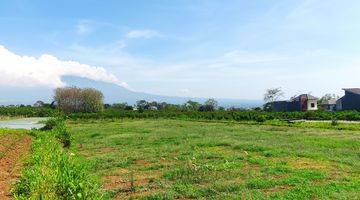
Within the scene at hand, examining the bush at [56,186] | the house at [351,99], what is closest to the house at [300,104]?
the house at [351,99]

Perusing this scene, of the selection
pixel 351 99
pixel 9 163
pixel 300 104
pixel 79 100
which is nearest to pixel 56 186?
pixel 9 163

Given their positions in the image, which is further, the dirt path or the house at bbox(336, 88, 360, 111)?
the house at bbox(336, 88, 360, 111)

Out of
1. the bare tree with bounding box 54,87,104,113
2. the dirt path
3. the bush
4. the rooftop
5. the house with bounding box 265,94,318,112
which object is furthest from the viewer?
the bare tree with bounding box 54,87,104,113

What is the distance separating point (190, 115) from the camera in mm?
69188

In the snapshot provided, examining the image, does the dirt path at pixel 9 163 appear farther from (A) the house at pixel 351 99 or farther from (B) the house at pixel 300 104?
(B) the house at pixel 300 104

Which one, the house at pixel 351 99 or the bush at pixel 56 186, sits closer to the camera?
the bush at pixel 56 186

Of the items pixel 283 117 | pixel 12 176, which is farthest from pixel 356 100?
pixel 12 176

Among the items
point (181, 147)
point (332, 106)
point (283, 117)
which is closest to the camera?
point (181, 147)

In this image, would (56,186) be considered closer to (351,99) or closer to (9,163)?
(9,163)

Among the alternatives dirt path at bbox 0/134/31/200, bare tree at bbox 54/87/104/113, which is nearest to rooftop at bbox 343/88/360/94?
bare tree at bbox 54/87/104/113

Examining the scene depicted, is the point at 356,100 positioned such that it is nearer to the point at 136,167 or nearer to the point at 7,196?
the point at 136,167

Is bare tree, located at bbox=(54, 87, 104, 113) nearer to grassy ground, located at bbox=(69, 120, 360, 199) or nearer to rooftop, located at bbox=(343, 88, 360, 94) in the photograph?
rooftop, located at bbox=(343, 88, 360, 94)

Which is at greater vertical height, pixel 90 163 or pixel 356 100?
pixel 356 100

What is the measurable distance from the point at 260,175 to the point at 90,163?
7161 millimetres
